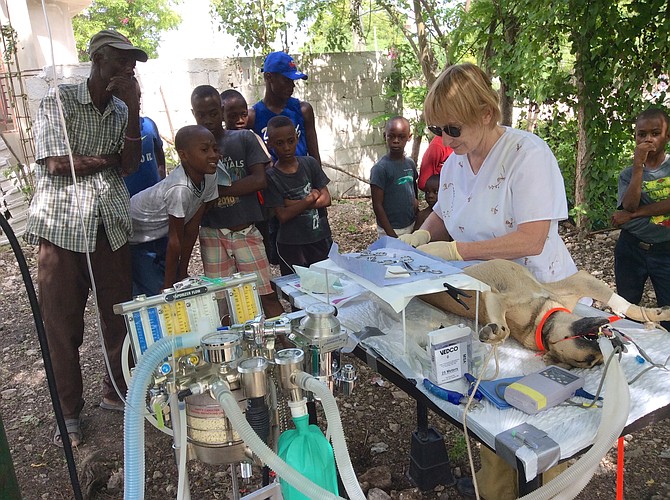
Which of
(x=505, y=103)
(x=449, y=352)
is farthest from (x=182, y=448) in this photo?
(x=505, y=103)

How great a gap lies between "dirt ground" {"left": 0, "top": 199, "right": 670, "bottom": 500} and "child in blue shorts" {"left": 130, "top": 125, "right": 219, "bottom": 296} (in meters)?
0.87

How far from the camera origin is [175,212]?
2727 mm

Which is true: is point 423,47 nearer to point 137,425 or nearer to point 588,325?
point 588,325

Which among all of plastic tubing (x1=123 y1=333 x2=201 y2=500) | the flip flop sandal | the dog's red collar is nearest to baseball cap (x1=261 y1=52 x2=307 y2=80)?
the flip flop sandal

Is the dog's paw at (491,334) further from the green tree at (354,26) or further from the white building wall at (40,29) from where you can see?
the white building wall at (40,29)

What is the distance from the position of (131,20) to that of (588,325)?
84.2ft

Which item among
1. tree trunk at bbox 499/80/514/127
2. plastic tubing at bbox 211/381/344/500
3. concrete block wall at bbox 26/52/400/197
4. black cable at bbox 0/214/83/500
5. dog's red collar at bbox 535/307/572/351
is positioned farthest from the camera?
concrete block wall at bbox 26/52/400/197

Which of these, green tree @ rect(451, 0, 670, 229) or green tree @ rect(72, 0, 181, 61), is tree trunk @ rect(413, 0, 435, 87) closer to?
green tree @ rect(451, 0, 670, 229)

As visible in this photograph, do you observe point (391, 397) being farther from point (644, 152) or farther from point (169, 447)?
point (644, 152)

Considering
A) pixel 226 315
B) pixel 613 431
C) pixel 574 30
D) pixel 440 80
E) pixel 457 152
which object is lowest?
pixel 613 431

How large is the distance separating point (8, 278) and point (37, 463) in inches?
141

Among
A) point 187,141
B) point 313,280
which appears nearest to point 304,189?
point 187,141

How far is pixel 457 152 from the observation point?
2150 millimetres

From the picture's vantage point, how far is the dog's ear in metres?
1.50
